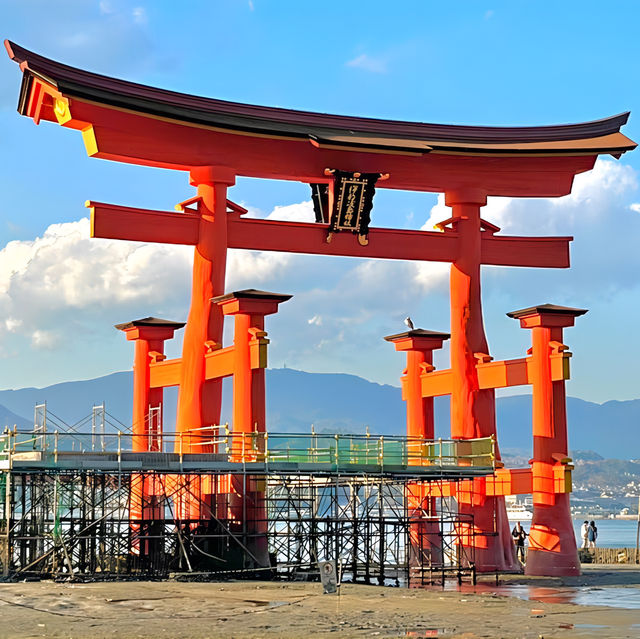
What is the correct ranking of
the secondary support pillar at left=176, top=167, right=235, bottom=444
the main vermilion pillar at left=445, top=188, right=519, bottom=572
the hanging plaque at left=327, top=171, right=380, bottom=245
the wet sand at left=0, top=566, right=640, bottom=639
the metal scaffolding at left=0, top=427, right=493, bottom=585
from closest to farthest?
1. the wet sand at left=0, top=566, right=640, bottom=639
2. the metal scaffolding at left=0, top=427, right=493, bottom=585
3. the secondary support pillar at left=176, top=167, right=235, bottom=444
4. the hanging plaque at left=327, top=171, right=380, bottom=245
5. the main vermilion pillar at left=445, top=188, right=519, bottom=572

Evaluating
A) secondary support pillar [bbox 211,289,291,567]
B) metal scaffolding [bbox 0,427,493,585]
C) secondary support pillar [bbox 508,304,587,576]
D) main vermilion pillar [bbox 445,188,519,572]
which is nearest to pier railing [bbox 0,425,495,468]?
metal scaffolding [bbox 0,427,493,585]

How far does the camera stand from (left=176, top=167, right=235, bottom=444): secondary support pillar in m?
30.2

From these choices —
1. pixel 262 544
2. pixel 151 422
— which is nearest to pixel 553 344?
pixel 262 544

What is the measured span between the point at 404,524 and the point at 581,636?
9.60m

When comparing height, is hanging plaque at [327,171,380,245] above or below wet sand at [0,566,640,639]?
above

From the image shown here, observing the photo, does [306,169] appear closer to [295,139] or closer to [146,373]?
[295,139]

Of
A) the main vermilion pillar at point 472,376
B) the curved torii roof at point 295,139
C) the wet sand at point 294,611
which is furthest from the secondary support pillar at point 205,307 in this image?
the main vermilion pillar at point 472,376

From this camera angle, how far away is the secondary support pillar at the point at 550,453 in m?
30.7

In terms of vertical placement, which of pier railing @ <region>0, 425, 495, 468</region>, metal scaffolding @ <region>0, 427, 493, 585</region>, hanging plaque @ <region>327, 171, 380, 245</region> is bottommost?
metal scaffolding @ <region>0, 427, 493, 585</region>

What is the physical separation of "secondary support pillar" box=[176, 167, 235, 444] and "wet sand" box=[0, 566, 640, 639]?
5.42 meters

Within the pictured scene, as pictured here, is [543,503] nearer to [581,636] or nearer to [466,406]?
[466,406]

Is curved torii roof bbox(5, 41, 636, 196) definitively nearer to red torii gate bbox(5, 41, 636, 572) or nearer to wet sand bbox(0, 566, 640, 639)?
red torii gate bbox(5, 41, 636, 572)

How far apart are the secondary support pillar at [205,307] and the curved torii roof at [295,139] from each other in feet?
2.49

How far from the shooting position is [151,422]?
110ft
